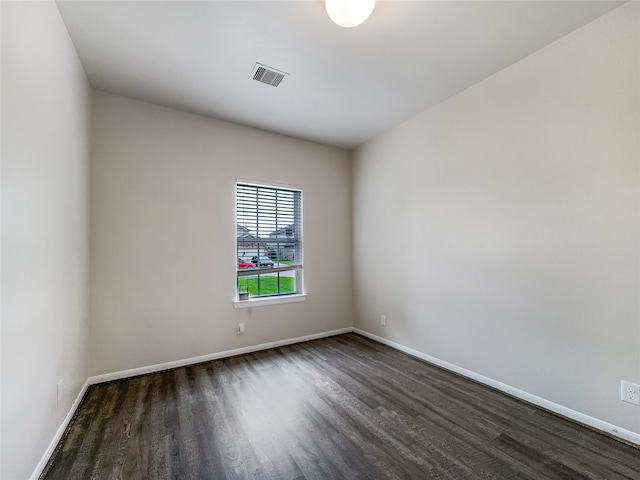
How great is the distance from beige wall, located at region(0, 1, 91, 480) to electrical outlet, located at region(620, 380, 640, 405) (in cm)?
340

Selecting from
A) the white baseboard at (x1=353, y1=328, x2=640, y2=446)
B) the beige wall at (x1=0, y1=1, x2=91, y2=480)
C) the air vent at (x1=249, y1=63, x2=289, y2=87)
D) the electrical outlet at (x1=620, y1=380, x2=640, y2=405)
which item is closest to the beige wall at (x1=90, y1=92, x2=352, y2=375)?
the beige wall at (x1=0, y1=1, x2=91, y2=480)

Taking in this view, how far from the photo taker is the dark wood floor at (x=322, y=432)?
5.07ft

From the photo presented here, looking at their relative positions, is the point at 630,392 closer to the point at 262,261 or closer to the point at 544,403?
the point at 544,403

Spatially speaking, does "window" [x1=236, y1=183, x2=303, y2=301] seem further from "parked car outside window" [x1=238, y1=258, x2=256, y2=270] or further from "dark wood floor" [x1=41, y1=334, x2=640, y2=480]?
"dark wood floor" [x1=41, y1=334, x2=640, y2=480]

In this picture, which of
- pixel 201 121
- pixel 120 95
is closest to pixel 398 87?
pixel 201 121

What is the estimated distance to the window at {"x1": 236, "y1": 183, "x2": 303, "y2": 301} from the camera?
135 inches

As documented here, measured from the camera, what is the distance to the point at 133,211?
2.76 m

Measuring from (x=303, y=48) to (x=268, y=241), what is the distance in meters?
2.21

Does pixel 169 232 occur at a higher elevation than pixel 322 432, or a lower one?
higher

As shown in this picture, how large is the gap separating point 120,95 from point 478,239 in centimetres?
380

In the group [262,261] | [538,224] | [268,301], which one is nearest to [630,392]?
[538,224]

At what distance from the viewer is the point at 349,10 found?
159 centimetres

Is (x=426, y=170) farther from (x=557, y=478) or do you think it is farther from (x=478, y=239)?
(x=557, y=478)

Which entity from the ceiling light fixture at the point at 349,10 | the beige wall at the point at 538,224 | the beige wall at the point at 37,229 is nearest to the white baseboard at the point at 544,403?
the beige wall at the point at 538,224
